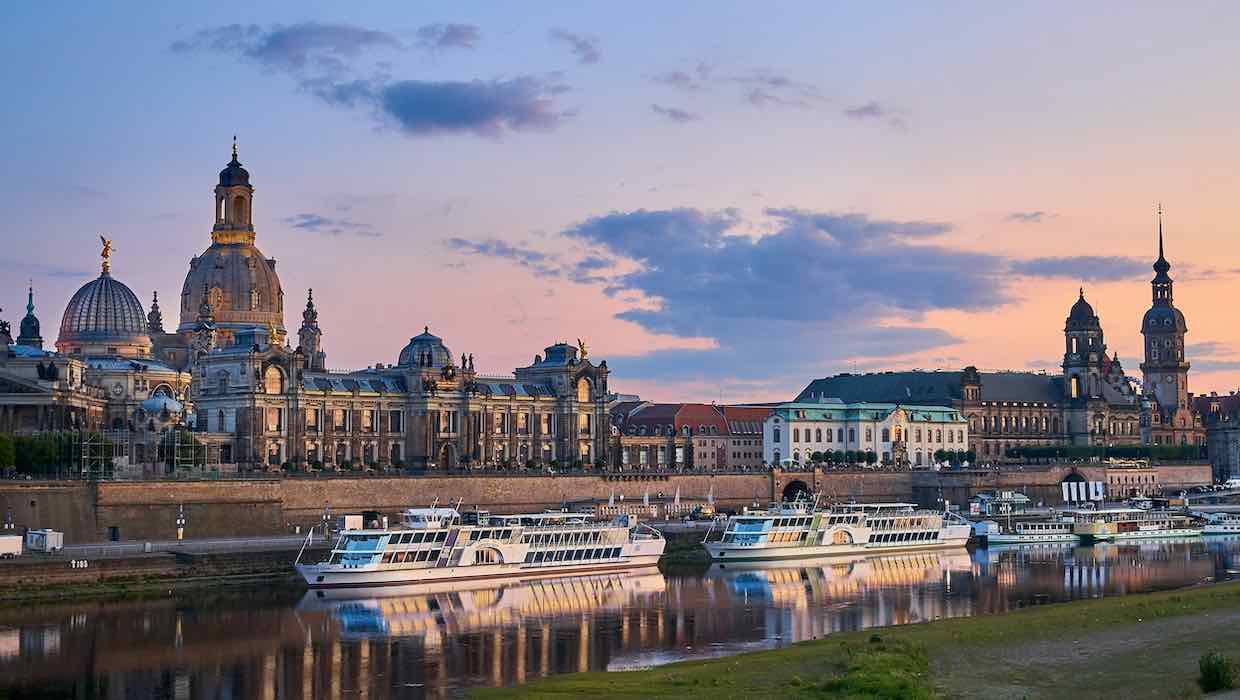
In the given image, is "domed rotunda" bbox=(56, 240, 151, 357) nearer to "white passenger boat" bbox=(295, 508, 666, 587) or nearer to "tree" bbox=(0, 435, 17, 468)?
"tree" bbox=(0, 435, 17, 468)

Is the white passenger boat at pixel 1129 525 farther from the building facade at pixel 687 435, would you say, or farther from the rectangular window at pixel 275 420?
the rectangular window at pixel 275 420

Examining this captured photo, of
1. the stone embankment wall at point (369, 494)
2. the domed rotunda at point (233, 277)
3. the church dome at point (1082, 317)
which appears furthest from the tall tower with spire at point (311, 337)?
the church dome at point (1082, 317)

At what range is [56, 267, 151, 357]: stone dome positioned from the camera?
14562 cm

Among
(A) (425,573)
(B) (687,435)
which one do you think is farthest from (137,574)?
(B) (687,435)

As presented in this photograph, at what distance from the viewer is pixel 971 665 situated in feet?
158

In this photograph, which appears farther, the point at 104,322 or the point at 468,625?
the point at 104,322

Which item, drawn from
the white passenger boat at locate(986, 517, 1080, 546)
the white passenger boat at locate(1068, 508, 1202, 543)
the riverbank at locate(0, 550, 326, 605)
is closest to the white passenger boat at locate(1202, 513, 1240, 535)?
the white passenger boat at locate(1068, 508, 1202, 543)

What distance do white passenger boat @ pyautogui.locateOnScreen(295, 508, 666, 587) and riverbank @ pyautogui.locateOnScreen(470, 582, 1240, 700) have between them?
83.8 ft

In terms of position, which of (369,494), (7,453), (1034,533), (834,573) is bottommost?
(834,573)

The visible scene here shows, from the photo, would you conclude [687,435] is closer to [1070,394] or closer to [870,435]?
[870,435]

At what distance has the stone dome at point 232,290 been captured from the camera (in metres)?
152

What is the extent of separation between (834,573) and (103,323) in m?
83.7

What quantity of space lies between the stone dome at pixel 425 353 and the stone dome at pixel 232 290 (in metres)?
25.4

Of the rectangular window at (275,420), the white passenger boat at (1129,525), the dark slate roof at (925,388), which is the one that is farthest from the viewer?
the dark slate roof at (925,388)
